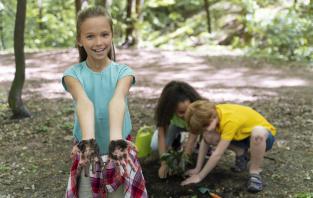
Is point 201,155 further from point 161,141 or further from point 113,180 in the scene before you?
point 113,180

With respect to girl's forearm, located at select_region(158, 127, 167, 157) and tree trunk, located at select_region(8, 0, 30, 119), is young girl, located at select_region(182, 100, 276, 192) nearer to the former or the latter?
girl's forearm, located at select_region(158, 127, 167, 157)

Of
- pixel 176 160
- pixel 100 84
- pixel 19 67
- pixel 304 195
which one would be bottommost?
pixel 304 195

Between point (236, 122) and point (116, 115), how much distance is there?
1.72 metres

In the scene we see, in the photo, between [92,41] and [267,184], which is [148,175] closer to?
[267,184]

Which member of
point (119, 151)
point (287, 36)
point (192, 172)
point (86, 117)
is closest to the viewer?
point (119, 151)

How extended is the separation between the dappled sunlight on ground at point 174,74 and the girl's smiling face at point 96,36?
4.95 metres

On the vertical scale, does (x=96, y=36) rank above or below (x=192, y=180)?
above

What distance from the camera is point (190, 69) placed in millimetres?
10195

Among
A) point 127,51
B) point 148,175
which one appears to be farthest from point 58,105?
point 127,51

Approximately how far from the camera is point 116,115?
80.1 inches

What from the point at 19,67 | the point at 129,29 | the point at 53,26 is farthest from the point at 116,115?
the point at 53,26

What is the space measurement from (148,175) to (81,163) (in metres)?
2.04

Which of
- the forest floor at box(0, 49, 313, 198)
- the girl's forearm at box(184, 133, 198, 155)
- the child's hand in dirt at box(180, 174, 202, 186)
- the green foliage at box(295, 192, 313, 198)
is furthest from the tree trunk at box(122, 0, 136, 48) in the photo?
the green foliage at box(295, 192, 313, 198)

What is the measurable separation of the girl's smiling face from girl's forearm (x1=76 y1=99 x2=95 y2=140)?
0.24m
